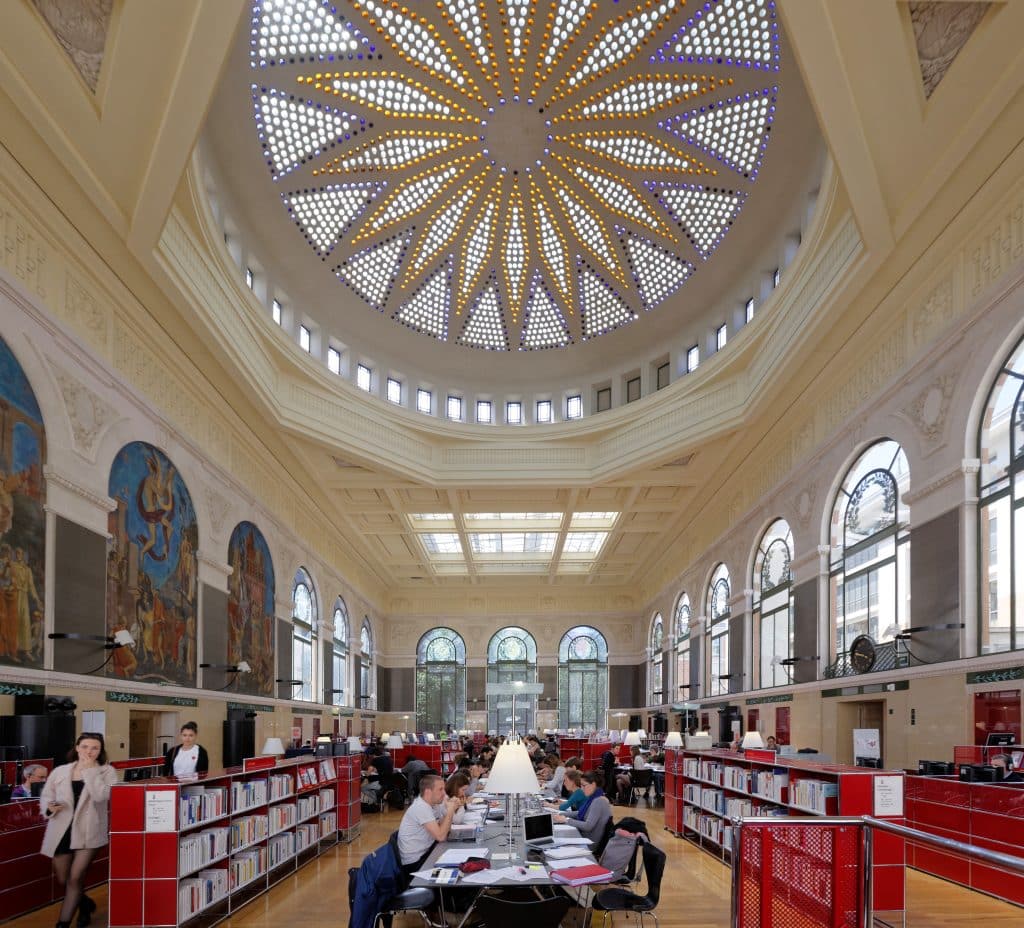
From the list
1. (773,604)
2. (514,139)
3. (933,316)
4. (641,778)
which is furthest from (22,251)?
(641,778)

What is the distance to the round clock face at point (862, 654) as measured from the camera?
1393cm

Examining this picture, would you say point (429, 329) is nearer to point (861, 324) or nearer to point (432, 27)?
point (432, 27)

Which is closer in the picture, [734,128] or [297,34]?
[297,34]

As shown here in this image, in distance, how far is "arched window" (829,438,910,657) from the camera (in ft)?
44.4

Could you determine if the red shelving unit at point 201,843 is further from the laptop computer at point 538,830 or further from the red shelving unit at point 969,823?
the red shelving unit at point 969,823

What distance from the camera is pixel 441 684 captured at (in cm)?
4388

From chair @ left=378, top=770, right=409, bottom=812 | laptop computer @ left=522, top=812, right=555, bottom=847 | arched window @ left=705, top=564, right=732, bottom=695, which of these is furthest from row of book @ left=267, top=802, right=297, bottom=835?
arched window @ left=705, top=564, right=732, bottom=695

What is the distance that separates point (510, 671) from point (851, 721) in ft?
98.0

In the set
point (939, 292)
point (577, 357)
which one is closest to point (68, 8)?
point (939, 292)

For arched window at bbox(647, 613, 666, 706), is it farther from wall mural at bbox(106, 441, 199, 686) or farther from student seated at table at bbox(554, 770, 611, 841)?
student seated at table at bbox(554, 770, 611, 841)

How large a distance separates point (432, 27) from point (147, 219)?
7658 millimetres

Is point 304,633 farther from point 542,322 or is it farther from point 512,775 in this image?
point 512,775

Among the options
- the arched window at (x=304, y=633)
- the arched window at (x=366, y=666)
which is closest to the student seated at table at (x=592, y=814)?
the arched window at (x=304, y=633)

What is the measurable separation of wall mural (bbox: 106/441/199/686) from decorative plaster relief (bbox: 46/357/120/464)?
0.77m
